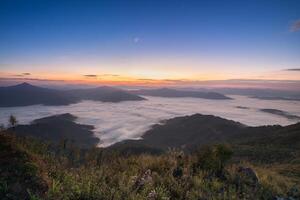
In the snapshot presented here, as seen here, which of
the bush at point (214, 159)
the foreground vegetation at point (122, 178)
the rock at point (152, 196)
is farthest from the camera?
the bush at point (214, 159)

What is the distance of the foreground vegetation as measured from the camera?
4.22 meters

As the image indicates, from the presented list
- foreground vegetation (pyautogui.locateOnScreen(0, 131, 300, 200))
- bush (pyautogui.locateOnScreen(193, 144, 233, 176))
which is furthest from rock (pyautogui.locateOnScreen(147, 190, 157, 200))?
bush (pyautogui.locateOnScreen(193, 144, 233, 176))

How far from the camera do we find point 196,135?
18912 cm

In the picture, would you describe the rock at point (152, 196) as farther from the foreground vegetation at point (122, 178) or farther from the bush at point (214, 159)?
the bush at point (214, 159)

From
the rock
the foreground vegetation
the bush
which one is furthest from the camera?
the bush

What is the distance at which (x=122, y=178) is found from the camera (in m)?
5.62

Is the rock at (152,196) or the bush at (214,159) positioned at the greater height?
the rock at (152,196)

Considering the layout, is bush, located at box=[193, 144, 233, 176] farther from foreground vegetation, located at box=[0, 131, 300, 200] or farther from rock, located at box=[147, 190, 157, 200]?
rock, located at box=[147, 190, 157, 200]

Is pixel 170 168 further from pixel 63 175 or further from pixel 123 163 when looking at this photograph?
pixel 63 175

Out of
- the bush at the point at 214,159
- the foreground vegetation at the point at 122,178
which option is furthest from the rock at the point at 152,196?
the bush at the point at 214,159

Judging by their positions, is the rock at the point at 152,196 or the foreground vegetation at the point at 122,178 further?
the rock at the point at 152,196

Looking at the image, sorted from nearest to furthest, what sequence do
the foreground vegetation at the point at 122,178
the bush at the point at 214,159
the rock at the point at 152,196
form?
the foreground vegetation at the point at 122,178
the rock at the point at 152,196
the bush at the point at 214,159

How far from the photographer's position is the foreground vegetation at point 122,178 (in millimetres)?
4216

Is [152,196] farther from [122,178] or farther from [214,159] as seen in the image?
[214,159]
